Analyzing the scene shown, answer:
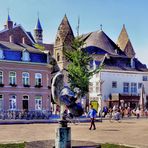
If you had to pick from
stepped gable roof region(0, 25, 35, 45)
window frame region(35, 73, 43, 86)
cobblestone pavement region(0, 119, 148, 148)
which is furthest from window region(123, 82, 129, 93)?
cobblestone pavement region(0, 119, 148, 148)

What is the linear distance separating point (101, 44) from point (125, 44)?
11701 mm

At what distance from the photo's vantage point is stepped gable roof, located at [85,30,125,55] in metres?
70.8

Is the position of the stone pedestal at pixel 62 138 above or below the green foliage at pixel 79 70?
below

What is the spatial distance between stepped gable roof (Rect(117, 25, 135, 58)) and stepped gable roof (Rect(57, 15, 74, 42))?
14206 millimetres

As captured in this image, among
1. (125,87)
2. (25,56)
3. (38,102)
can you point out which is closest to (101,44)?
(125,87)

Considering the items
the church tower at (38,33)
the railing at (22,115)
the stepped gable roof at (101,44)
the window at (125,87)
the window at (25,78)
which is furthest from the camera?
the church tower at (38,33)

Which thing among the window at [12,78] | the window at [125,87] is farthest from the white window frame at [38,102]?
the window at [125,87]

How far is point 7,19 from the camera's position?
75.1m

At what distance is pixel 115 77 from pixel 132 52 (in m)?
17.5

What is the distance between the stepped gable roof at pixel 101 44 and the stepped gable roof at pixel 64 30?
4.10 meters

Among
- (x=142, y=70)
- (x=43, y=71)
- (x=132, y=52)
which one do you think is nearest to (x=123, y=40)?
(x=132, y=52)

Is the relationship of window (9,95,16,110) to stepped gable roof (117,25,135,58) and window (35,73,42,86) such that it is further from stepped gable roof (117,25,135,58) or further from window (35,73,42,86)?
stepped gable roof (117,25,135,58)

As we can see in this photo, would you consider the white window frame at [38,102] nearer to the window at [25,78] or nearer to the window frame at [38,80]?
the window frame at [38,80]

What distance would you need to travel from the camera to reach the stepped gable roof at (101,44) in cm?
7075
